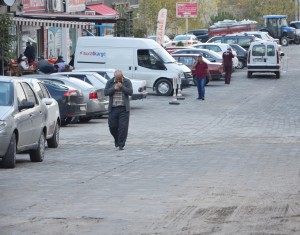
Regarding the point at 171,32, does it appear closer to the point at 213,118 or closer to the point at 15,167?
the point at 213,118

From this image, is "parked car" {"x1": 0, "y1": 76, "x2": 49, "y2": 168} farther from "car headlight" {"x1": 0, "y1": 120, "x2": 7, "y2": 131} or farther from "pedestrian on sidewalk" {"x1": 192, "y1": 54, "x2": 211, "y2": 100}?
"pedestrian on sidewalk" {"x1": 192, "y1": 54, "x2": 211, "y2": 100}

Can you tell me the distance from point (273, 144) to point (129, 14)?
42864 mm

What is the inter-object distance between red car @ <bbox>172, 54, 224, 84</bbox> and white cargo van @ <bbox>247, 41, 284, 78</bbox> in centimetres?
276

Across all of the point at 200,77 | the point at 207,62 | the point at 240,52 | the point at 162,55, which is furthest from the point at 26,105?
the point at 240,52

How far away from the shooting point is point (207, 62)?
158 ft

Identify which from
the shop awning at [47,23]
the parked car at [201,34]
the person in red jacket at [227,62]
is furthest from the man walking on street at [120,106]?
the parked car at [201,34]

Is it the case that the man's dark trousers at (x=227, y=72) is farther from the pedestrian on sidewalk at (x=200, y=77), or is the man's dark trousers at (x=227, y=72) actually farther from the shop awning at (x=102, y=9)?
the shop awning at (x=102, y=9)

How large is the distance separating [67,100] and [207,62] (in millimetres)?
20887

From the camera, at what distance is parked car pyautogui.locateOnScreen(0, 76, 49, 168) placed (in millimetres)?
16875

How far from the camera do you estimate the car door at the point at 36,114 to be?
1838cm

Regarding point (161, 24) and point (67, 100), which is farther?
point (161, 24)

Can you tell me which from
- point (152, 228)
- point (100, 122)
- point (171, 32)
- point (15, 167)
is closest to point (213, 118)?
point (100, 122)

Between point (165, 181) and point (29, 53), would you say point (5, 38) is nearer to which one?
point (29, 53)

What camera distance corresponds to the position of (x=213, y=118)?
31.9 m
